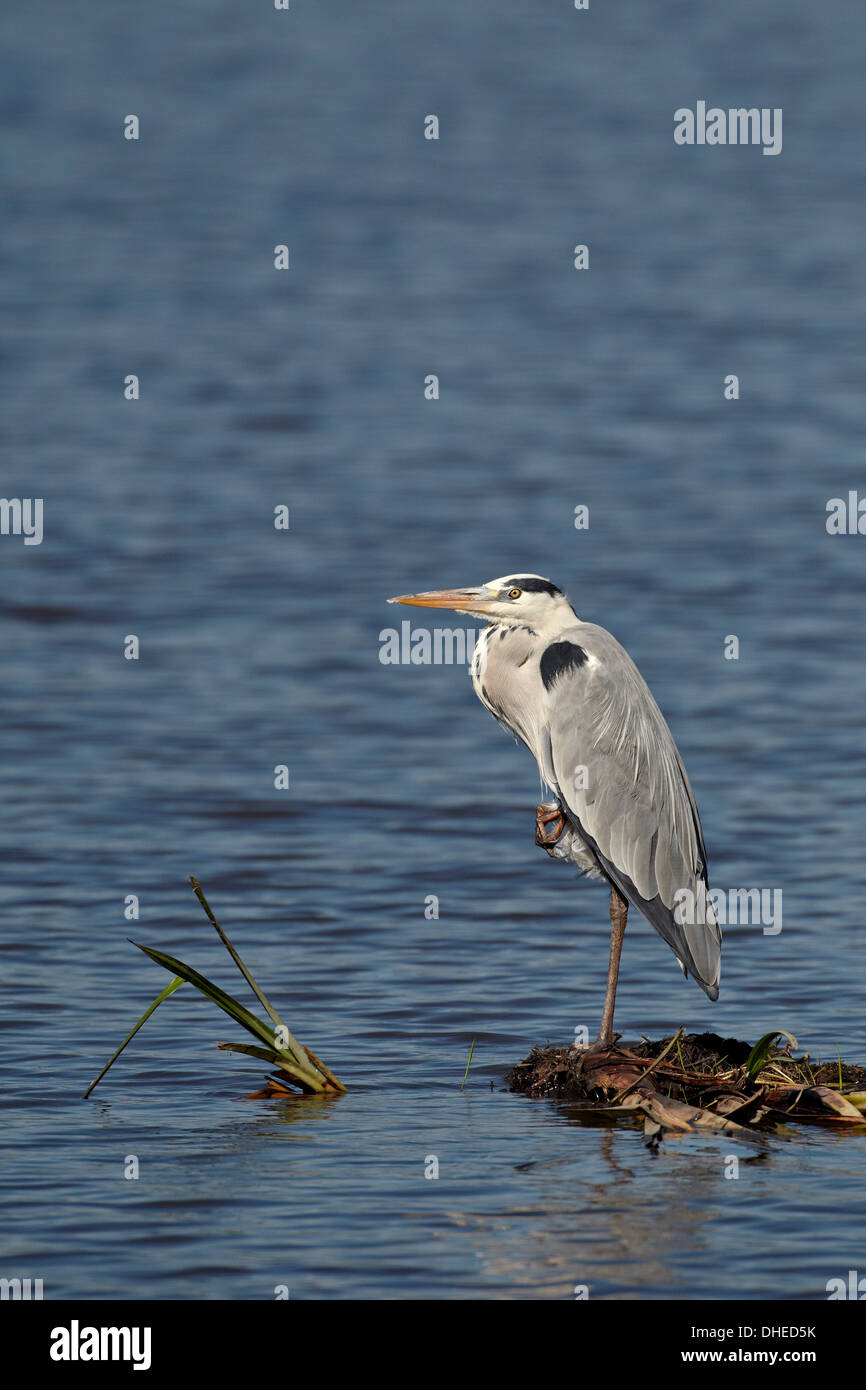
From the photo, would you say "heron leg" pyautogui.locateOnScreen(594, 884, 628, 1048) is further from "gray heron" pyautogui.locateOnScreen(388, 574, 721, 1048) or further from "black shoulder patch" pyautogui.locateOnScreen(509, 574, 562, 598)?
"black shoulder patch" pyautogui.locateOnScreen(509, 574, 562, 598)

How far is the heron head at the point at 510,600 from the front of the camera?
9.97 meters

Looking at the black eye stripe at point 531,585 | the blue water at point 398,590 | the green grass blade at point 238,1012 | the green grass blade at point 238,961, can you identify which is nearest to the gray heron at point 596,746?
the black eye stripe at point 531,585

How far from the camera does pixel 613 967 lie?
962 centimetres

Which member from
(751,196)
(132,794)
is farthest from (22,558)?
(751,196)

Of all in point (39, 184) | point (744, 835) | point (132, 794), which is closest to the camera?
point (744, 835)

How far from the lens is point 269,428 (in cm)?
3117

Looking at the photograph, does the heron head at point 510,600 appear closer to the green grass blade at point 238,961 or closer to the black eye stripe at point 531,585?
the black eye stripe at point 531,585

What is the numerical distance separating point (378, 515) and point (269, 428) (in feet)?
16.8

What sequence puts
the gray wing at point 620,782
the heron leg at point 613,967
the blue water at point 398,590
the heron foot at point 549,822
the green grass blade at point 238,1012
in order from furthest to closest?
the heron foot at point 549,822 → the gray wing at point 620,782 → the heron leg at point 613,967 → the green grass blade at point 238,1012 → the blue water at point 398,590

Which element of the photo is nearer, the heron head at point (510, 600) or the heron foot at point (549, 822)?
the heron head at point (510, 600)

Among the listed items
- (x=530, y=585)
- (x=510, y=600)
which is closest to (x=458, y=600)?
(x=510, y=600)

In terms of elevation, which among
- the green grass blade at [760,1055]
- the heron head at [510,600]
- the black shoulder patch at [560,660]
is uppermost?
the heron head at [510,600]

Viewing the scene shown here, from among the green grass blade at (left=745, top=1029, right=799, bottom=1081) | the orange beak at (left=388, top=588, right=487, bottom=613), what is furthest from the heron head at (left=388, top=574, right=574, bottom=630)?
the green grass blade at (left=745, top=1029, right=799, bottom=1081)
